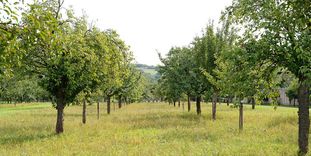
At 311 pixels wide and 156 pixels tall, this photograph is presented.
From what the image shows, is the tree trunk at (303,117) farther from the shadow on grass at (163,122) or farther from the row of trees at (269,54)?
the shadow on grass at (163,122)

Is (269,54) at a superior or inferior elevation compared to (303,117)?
superior

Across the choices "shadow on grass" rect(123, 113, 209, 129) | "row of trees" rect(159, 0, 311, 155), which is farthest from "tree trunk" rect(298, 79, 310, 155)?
"shadow on grass" rect(123, 113, 209, 129)

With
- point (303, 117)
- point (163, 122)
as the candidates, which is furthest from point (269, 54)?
point (163, 122)

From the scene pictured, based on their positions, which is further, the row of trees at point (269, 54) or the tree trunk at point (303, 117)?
the tree trunk at point (303, 117)

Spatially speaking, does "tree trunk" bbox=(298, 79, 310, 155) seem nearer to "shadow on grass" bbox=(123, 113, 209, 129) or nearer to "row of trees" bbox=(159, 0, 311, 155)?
"row of trees" bbox=(159, 0, 311, 155)

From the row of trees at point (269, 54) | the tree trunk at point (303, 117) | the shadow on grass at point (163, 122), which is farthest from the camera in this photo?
the shadow on grass at point (163, 122)

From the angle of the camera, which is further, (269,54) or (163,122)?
(163,122)

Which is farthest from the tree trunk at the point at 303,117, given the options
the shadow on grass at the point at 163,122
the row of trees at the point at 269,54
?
the shadow on grass at the point at 163,122

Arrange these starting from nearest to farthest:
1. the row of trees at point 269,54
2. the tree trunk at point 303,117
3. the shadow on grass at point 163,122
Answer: the row of trees at point 269,54, the tree trunk at point 303,117, the shadow on grass at point 163,122

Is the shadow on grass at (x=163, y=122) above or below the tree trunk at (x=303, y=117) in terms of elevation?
below

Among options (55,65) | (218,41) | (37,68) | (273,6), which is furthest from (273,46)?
(218,41)

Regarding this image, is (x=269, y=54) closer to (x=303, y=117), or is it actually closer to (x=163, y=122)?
(x=303, y=117)

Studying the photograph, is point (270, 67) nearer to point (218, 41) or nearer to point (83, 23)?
point (83, 23)

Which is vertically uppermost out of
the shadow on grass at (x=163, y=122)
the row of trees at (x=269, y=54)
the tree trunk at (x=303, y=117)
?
the row of trees at (x=269, y=54)
